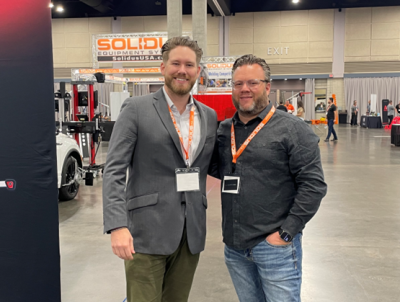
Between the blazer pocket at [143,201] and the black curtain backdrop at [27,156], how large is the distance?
67cm

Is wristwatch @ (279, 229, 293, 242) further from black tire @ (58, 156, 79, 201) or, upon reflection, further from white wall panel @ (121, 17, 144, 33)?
white wall panel @ (121, 17, 144, 33)

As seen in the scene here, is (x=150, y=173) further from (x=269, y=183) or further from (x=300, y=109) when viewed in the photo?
(x=300, y=109)

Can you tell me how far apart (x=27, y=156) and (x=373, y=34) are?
25.5 m

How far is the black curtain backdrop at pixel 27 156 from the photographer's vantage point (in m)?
1.88

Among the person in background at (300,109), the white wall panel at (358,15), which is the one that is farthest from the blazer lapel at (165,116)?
the white wall panel at (358,15)

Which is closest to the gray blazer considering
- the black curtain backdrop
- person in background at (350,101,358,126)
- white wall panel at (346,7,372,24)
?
the black curtain backdrop

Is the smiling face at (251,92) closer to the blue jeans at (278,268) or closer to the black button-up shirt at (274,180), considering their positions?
the black button-up shirt at (274,180)

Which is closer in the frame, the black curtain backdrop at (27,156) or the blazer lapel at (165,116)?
Answer: the blazer lapel at (165,116)

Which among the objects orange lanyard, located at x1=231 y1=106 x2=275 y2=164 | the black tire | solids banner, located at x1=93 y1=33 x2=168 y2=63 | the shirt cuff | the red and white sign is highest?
solids banner, located at x1=93 y1=33 x2=168 y2=63

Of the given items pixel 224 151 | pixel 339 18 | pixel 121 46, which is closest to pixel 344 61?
pixel 339 18

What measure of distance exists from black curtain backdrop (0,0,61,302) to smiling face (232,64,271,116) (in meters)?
1.02

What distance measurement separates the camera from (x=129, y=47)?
1174cm

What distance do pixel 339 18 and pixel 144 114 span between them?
2509 centimetres

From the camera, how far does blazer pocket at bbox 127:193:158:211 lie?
157cm
